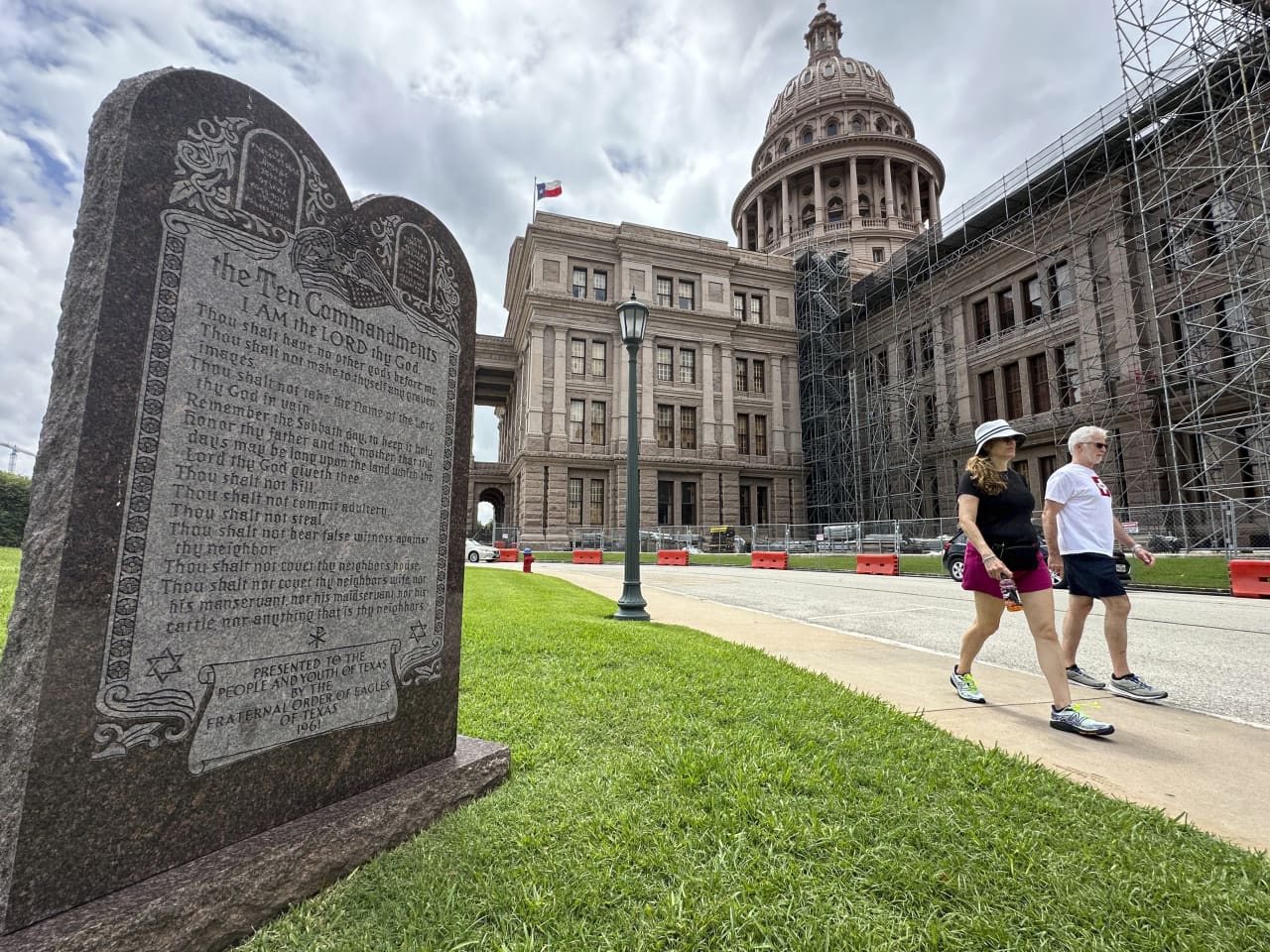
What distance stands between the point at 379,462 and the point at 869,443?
1507 inches

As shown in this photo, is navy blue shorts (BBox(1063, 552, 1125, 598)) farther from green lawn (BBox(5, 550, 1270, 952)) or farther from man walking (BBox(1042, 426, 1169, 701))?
green lawn (BBox(5, 550, 1270, 952))

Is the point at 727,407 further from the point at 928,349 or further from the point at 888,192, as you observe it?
the point at 888,192

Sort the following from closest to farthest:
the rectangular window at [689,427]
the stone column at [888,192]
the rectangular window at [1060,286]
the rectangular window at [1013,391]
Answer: the rectangular window at [1060,286] < the rectangular window at [1013,391] < the rectangular window at [689,427] < the stone column at [888,192]

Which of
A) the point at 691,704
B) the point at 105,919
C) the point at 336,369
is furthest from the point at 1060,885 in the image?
the point at 336,369

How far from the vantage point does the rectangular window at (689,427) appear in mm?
39656

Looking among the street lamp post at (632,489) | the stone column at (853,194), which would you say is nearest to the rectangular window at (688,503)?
the stone column at (853,194)

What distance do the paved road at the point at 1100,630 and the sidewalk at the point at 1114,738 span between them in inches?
10.3

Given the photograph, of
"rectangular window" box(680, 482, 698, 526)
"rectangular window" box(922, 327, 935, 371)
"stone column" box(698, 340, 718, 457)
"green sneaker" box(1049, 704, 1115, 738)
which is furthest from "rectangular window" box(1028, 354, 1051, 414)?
"green sneaker" box(1049, 704, 1115, 738)

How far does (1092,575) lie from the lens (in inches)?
173

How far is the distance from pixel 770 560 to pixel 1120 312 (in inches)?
678

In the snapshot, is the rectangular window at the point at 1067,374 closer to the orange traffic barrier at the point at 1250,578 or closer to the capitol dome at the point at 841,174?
the orange traffic barrier at the point at 1250,578

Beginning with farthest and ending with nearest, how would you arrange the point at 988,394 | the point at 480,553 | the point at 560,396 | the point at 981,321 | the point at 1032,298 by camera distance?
1. the point at 560,396
2. the point at 981,321
3. the point at 988,394
4. the point at 1032,298
5. the point at 480,553

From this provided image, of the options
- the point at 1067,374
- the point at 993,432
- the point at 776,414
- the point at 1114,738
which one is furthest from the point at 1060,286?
the point at 1114,738

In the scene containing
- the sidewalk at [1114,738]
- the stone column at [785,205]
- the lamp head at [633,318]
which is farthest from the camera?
the stone column at [785,205]
